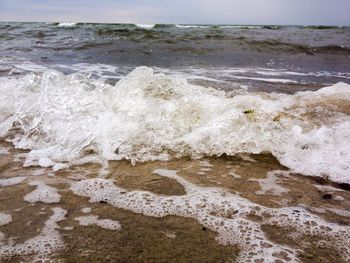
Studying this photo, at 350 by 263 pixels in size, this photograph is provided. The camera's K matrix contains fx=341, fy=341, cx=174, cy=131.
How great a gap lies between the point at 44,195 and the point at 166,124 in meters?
1.41

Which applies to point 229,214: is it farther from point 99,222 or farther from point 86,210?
point 86,210

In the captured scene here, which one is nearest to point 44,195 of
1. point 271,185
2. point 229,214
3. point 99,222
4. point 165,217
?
point 99,222

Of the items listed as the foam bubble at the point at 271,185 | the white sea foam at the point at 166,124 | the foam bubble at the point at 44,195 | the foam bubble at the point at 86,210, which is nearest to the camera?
the foam bubble at the point at 86,210

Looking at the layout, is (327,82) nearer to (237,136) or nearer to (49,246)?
(237,136)

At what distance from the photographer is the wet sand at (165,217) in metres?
1.62

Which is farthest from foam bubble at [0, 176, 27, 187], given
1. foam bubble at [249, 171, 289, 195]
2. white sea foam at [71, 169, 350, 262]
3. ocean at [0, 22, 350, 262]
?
foam bubble at [249, 171, 289, 195]

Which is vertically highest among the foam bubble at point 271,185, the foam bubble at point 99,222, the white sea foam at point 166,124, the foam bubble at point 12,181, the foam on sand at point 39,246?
the white sea foam at point 166,124

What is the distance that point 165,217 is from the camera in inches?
78.1

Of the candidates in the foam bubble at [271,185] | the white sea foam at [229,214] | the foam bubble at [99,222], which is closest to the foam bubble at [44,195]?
the white sea foam at [229,214]

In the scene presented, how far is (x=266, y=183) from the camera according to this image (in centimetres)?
244

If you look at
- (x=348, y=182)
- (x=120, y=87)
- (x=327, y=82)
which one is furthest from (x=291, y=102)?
(x=327, y=82)

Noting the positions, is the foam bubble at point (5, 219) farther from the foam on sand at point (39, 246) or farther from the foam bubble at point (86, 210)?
the foam bubble at point (86, 210)

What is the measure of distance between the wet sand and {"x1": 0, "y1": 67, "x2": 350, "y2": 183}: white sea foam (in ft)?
0.57

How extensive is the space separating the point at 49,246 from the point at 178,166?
127 cm
